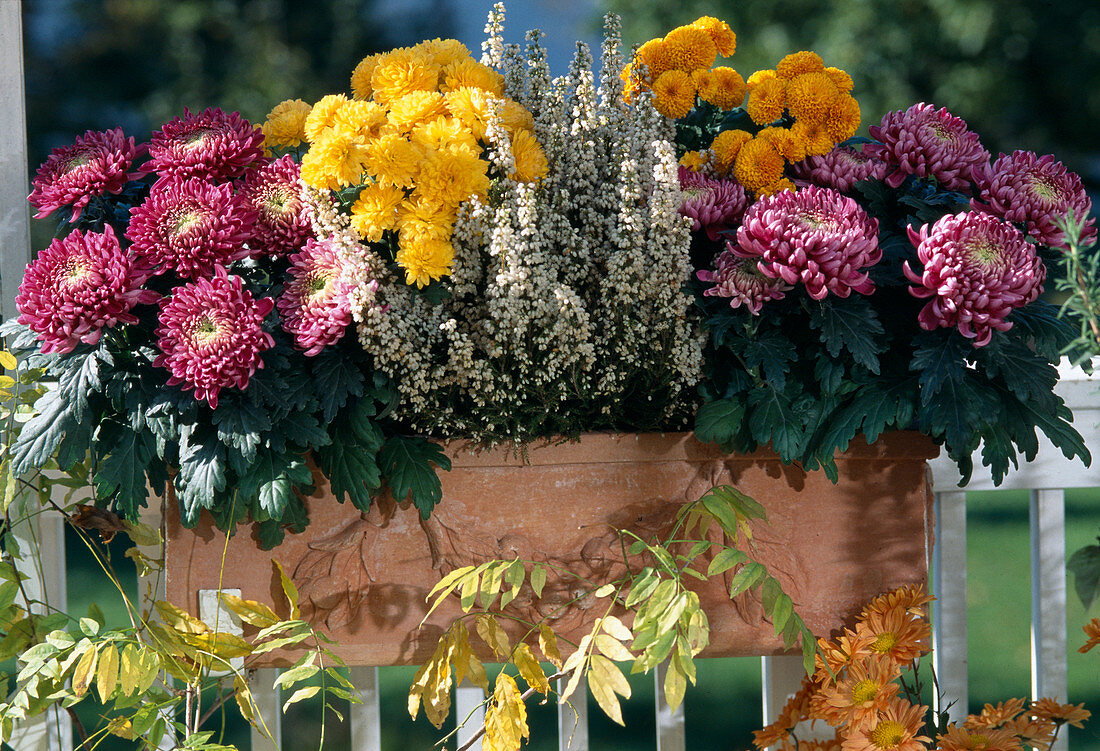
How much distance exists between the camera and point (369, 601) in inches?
40.8

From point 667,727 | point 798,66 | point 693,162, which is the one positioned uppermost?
point 798,66

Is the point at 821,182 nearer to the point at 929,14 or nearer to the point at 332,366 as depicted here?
the point at 332,366

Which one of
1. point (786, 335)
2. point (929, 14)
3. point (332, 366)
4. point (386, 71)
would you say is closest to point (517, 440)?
point (332, 366)

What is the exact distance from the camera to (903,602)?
1019mm

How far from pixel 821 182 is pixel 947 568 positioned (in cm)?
59

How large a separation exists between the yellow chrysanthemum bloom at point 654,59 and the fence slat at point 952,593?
2.30 feet

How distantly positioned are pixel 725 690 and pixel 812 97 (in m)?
1.94

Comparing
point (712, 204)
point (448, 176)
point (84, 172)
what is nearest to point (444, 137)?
point (448, 176)

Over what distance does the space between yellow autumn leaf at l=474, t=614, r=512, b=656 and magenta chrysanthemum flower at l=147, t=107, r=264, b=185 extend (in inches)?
22.4

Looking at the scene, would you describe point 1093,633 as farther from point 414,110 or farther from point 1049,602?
point 414,110

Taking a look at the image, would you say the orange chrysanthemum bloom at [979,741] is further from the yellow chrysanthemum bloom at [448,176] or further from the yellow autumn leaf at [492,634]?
the yellow chrysanthemum bloom at [448,176]

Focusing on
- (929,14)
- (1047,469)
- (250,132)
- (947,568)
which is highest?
(929,14)

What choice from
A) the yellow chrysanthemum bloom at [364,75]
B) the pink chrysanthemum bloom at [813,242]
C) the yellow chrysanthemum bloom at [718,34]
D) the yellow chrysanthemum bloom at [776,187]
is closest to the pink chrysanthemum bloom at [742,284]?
the pink chrysanthemum bloom at [813,242]

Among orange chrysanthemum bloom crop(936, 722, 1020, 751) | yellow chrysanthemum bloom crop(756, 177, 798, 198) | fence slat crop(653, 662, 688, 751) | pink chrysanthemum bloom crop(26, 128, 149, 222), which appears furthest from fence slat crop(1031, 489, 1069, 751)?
pink chrysanthemum bloom crop(26, 128, 149, 222)
